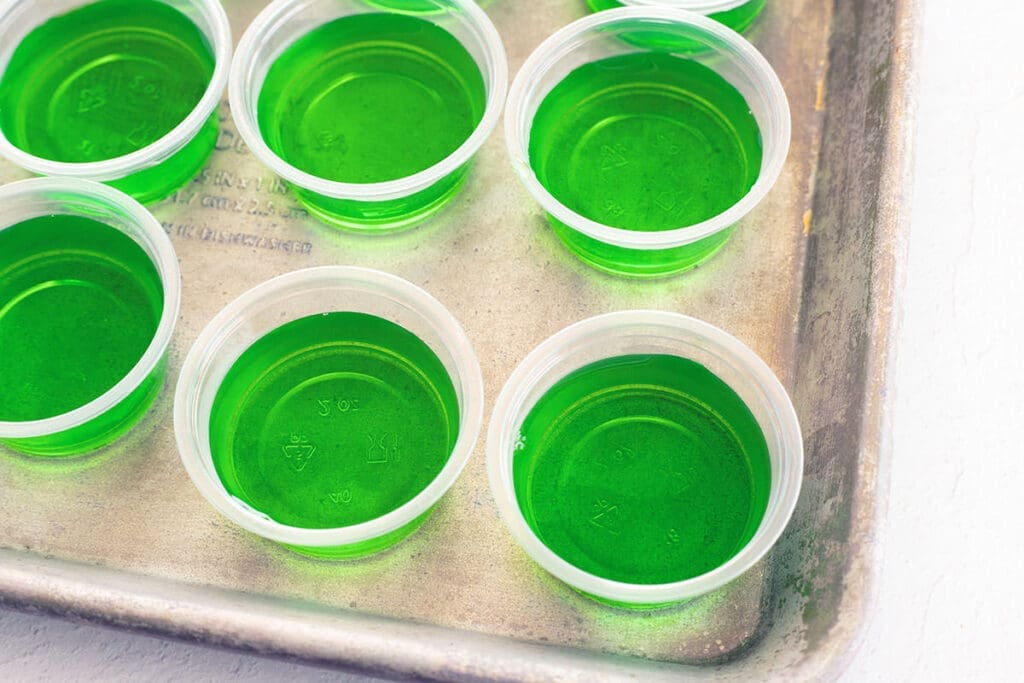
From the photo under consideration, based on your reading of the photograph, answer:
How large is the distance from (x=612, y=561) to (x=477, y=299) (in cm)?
33

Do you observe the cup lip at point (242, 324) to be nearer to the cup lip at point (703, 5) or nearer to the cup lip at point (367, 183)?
the cup lip at point (367, 183)

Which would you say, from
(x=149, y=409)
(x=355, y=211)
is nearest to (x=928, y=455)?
(x=355, y=211)

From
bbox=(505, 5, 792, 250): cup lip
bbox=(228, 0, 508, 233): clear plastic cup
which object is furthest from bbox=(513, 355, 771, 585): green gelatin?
bbox=(228, 0, 508, 233): clear plastic cup

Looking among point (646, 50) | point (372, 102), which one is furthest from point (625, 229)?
point (372, 102)

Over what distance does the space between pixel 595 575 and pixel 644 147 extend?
0.52 metres

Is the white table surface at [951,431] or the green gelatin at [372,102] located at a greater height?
the white table surface at [951,431]

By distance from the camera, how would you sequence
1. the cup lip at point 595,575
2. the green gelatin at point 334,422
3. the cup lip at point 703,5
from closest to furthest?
1. the cup lip at point 595,575
2. the green gelatin at point 334,422
3. the cup lip at point 703,5

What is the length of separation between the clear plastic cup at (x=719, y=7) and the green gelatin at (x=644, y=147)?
6 cm

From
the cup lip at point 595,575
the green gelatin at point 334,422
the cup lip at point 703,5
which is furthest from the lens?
the cup lip at point 703,5

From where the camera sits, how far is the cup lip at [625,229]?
3.96 ft

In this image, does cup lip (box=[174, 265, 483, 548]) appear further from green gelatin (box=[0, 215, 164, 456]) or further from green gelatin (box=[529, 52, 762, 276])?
green gelatin (box=[529, 52, 762, 276])

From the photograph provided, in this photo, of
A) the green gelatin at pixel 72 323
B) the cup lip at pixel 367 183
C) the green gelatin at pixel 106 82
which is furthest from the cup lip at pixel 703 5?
the green gelatin at pixel 72 323

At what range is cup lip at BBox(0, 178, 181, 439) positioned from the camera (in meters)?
1.14

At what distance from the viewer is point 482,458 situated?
4.00ft
